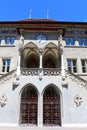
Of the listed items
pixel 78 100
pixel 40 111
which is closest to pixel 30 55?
pixel 40 111

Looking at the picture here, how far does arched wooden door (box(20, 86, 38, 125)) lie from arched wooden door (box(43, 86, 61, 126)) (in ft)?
3.22

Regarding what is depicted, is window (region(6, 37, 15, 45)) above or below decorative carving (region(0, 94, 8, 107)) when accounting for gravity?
above

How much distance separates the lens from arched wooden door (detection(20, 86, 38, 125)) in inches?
696

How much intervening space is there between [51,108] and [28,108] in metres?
2.30

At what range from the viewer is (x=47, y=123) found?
57.4 feet

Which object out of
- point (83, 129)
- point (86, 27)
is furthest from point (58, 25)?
point (83, 129)

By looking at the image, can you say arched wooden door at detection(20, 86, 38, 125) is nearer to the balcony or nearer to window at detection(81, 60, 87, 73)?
the balcony

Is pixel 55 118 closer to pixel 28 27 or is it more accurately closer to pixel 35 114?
pixel 35 114

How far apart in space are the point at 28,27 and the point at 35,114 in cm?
1087

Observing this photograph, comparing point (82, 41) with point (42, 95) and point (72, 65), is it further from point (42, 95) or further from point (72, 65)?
point (42, 95)

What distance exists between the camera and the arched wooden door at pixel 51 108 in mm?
17656

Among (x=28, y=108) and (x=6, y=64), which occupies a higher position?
(x=6, y=64)

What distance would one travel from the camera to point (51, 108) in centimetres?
1811

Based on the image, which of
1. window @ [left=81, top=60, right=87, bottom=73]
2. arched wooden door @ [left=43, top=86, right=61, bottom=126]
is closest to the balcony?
arched wooden door @ [left=43, top=86, right=61, bottom=126]
